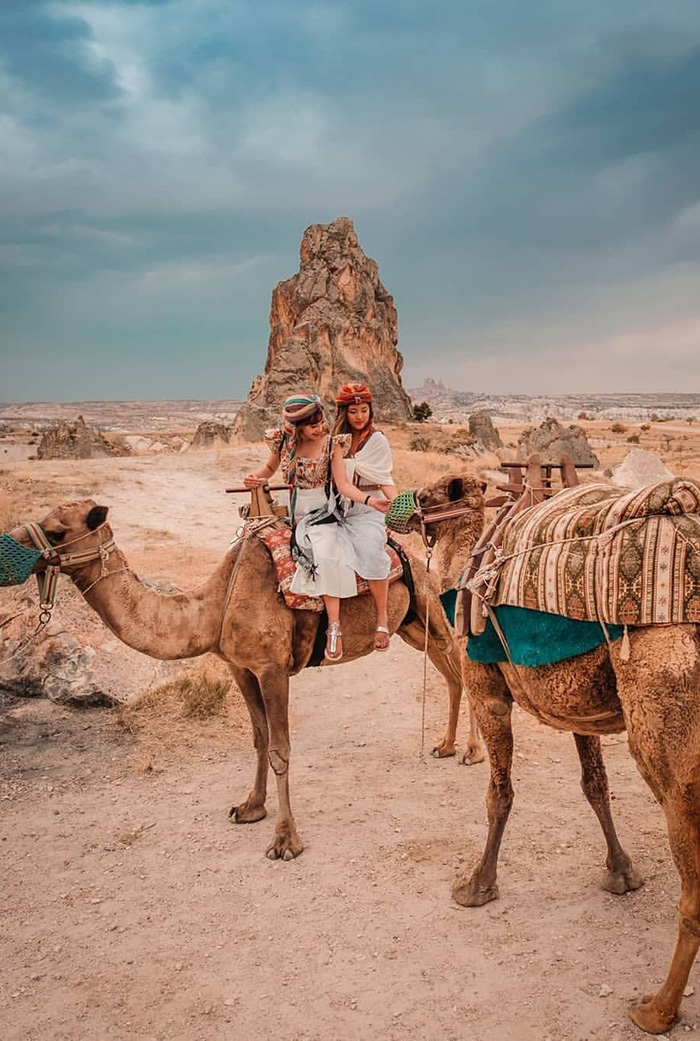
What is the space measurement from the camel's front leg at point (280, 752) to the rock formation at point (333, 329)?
33.6m

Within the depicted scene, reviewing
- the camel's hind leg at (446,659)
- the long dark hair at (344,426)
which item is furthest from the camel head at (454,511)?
the camel's hind leg at (446,659)

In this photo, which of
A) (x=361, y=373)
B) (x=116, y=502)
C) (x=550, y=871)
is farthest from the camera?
(x=361, y=373)

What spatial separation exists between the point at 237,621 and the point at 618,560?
2848 mm

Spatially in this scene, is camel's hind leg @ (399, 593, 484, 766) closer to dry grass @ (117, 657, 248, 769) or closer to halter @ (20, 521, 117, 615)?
dry grass @ (117, 657, 248, 769)

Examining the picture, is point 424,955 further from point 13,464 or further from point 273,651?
point 13,464

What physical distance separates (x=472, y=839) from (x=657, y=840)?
1.23m

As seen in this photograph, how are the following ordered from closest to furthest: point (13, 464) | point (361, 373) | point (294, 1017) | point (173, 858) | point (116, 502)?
1. point (294, 1017)
2. point (173, 858)
3. point (116, 502)
4. point (13, 464)
5. point (361, 373)

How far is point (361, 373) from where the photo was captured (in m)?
43.3

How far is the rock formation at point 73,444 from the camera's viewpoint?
31472 millimetres

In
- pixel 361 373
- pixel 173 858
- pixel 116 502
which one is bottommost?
pixel 173 858

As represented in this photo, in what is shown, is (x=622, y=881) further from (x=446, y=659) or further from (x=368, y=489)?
(x=368, y=489)

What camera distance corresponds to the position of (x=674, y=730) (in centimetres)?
302

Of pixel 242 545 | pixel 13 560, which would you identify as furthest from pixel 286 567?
pixel 13 560

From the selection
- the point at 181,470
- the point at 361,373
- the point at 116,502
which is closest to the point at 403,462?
the point at 181,470
